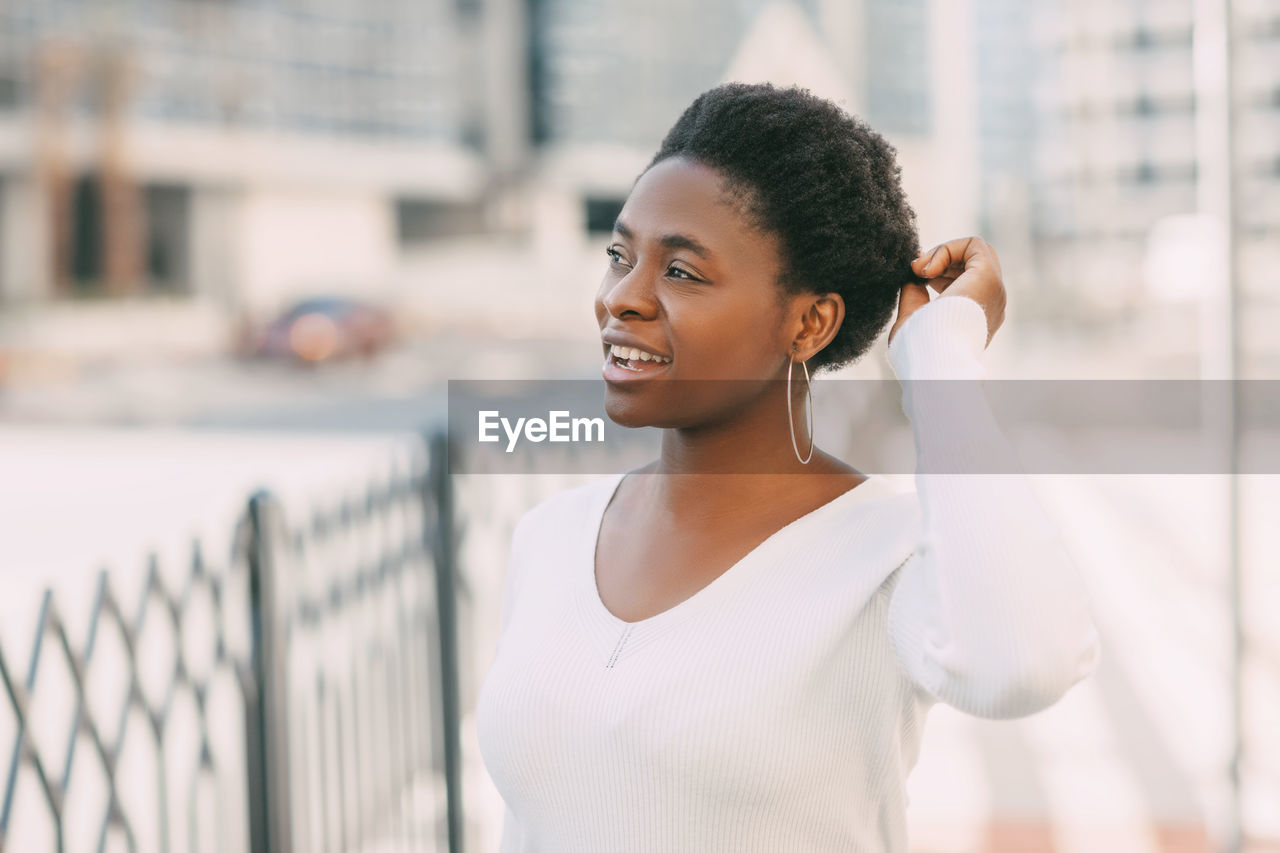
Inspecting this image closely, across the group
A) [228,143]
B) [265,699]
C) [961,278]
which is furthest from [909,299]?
[228,143]

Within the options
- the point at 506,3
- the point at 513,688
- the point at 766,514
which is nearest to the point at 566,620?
the point at 513,688

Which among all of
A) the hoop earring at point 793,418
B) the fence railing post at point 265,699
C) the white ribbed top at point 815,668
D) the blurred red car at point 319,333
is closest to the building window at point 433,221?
the blurred red car at point 319,333

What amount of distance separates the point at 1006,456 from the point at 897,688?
Answer: 0.27m

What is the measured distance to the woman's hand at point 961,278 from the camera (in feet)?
4.11

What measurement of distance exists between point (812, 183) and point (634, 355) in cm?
26

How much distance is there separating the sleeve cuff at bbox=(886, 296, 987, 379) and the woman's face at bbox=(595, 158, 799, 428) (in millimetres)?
161

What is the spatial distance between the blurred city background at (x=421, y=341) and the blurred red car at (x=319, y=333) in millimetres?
129

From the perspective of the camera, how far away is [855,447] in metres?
6.63

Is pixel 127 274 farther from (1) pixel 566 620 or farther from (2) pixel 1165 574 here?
(1) pixel 566 620

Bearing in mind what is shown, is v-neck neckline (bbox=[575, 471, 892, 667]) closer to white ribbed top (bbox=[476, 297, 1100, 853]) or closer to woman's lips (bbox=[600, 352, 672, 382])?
white ribbed top (bbox=[476, 297, 1100, 853])

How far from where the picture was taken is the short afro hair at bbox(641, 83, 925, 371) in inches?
51.5

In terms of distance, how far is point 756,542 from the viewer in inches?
53.3

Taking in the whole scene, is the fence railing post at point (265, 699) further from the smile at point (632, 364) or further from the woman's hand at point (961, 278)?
the woman's hand at point (961, 278)

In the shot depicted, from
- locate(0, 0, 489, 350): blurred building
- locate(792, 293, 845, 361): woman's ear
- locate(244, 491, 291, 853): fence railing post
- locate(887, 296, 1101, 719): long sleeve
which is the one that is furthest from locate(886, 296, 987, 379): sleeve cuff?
locate(0, 0, 489, 350): blurred building
